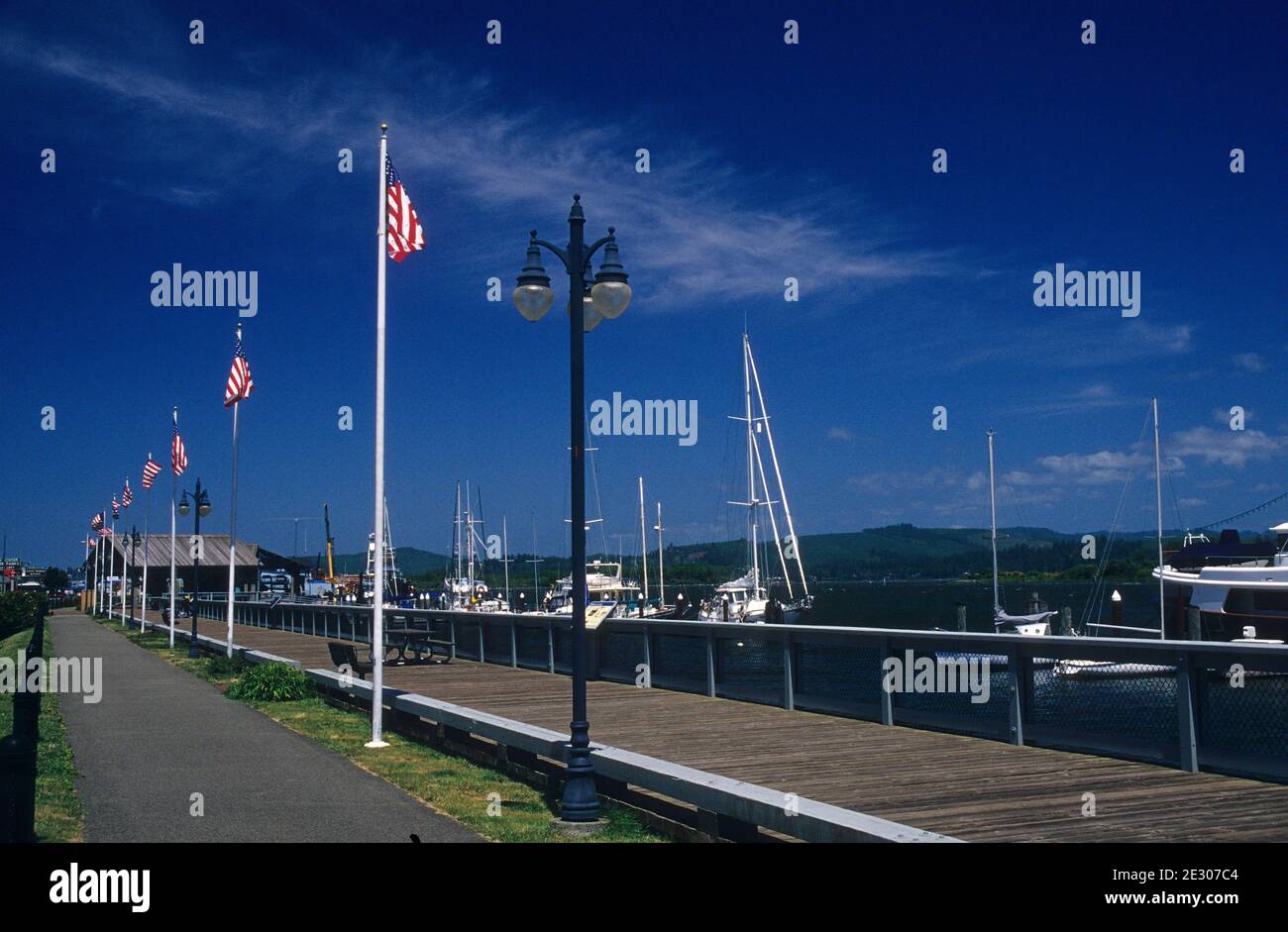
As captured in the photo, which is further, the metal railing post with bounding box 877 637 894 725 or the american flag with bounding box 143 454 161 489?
the american flag with bounding box 143 454 161 489

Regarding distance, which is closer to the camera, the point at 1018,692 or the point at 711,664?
the point at 1018,692

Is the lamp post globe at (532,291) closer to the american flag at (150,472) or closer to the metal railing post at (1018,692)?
the metal railing post at (1018,692)

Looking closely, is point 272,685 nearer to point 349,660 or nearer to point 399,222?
point 349,660

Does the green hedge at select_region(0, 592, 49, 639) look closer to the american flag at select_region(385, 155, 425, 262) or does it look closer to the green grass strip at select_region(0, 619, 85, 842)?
the green grass strip at select_region(0, 619, 85, 842)

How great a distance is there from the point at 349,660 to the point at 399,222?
8.73 metres

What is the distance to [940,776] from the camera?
10484 mm

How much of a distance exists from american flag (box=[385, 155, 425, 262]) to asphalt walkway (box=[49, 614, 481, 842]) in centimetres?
653

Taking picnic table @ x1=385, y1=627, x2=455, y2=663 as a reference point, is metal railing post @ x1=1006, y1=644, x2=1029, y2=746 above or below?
above

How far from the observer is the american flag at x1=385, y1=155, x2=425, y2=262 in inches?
652

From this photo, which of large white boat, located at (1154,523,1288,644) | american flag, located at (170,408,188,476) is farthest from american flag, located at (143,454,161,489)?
large white boat, located at (1154,523,1288,644)

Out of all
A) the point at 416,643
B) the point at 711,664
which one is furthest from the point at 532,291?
the point at 416,643

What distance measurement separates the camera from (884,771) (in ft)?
35.4

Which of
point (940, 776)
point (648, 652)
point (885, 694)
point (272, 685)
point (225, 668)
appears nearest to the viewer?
point (940, 776)
